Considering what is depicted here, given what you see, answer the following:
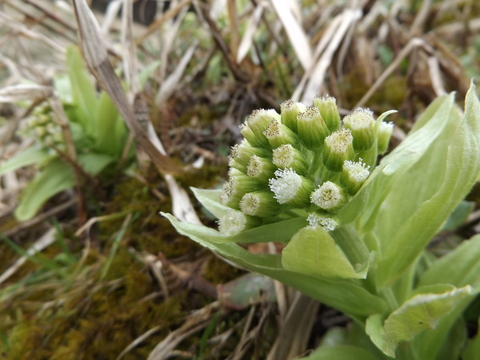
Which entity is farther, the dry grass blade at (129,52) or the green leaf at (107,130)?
the green leaf at (107,130)

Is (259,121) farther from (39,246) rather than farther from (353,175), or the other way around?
(39,246)

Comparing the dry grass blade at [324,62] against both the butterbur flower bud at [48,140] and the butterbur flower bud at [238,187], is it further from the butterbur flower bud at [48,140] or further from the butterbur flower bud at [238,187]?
the butterbur flower bud at [48,140]

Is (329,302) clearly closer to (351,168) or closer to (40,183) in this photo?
(351,168)

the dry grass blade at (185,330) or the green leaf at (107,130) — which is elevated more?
the green leaf at (107,130)

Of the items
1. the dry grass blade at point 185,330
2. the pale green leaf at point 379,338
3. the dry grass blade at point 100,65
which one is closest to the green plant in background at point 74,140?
the dry grass blade at point 100,65

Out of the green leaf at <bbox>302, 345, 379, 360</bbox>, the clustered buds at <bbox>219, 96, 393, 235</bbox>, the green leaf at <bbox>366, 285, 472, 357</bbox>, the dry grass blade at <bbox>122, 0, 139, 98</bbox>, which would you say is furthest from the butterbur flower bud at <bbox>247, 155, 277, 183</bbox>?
the dry grass blade at <bbox>122, 0, 139, 98</bbox>

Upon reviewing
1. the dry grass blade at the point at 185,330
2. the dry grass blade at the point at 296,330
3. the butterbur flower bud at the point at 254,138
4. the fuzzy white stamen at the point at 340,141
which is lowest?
the dry grass blade at the point at 296,330

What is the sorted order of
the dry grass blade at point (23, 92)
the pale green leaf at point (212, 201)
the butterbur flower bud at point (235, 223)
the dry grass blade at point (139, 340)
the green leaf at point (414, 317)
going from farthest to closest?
the dry grass blade at point (23, 92) < the dry grass blade at point (139, 340) < the pale green leaf at point (212, 201) < the butterbur flower bud at point (235, 223) < the green leaf at point (414, 317)
